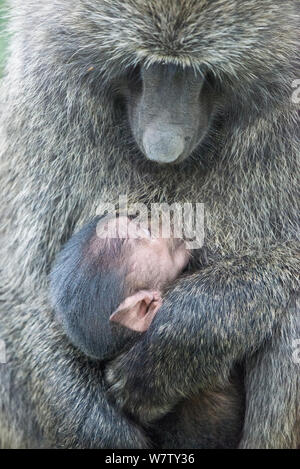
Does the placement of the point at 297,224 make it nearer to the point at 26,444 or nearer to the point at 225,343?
the point at 225,343

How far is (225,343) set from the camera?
4.12m

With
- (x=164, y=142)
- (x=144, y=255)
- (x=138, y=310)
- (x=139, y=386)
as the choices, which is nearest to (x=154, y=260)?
(x=144, y=255)

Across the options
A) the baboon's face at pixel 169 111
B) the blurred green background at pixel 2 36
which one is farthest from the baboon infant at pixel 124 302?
the blurred green background at pixel 2 36

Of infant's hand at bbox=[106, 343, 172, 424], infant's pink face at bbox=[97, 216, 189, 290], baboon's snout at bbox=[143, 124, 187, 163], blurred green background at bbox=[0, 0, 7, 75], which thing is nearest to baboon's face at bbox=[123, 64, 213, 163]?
baboon's snout at bbox=[143, 124, 187, 163]

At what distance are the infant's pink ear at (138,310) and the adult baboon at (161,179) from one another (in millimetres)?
46

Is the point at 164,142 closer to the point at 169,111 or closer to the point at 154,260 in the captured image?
the point at 169,111

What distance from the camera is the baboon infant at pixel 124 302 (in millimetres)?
4082

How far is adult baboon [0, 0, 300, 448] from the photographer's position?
3789 millimetres

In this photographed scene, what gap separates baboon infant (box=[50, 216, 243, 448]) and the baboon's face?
19.9 inches

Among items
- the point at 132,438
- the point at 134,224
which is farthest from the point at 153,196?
the point at 132,438

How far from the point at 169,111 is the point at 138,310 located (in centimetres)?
91

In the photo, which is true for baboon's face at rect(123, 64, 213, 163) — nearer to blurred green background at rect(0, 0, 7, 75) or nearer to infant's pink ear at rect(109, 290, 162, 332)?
infant's pink ear at rect(109, 290, 162, 332)

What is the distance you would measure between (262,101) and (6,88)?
1.48 meters

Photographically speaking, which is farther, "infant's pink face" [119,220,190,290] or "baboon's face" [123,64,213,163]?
"infant's pink face" [119,220,190,290]
